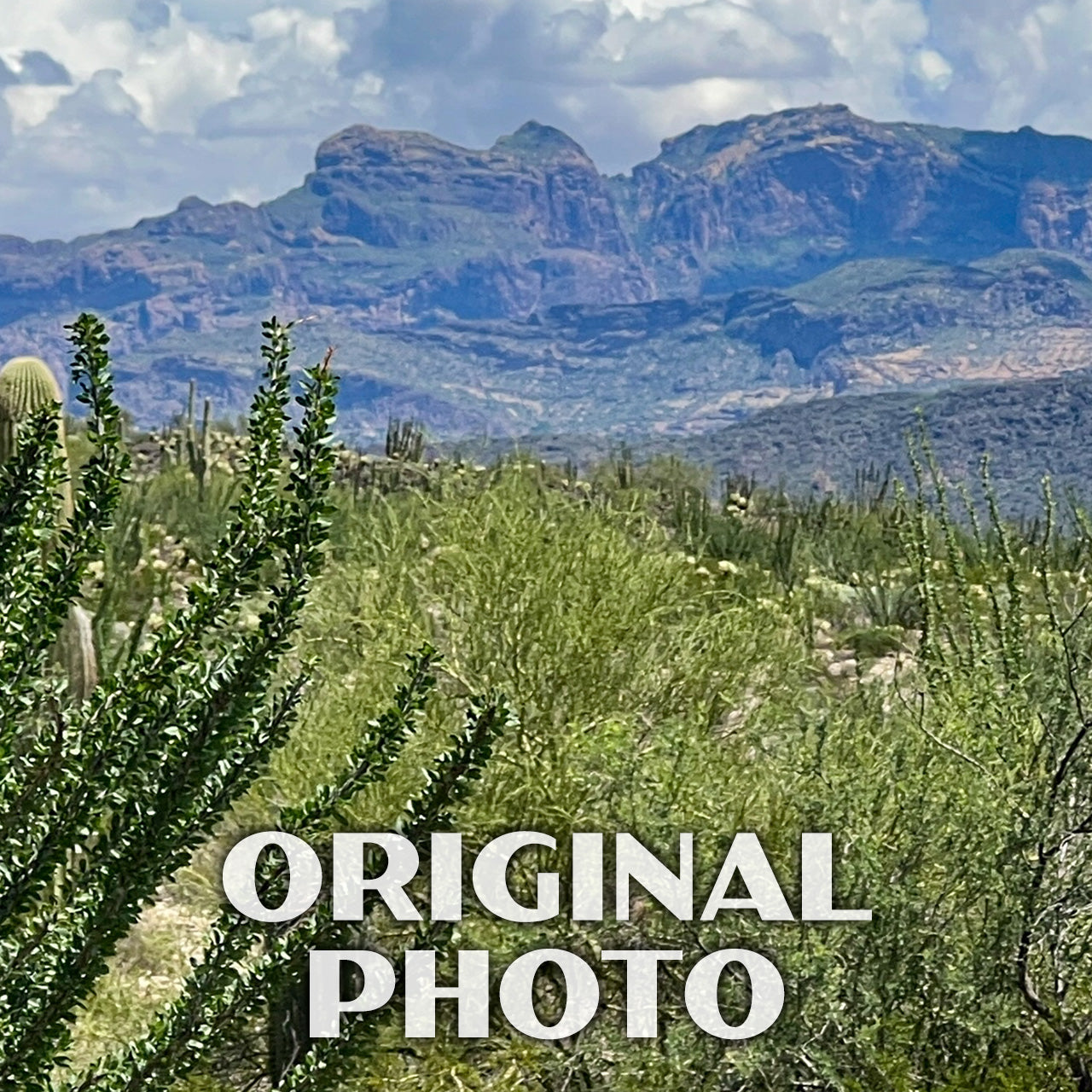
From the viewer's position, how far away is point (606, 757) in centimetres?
457

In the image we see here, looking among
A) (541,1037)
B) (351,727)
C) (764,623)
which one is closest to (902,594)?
(764,623)

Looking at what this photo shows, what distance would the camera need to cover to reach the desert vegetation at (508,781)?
2.95m

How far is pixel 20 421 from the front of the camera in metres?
7.14

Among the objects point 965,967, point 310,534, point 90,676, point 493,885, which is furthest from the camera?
point 90,676

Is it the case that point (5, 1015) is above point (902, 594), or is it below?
below

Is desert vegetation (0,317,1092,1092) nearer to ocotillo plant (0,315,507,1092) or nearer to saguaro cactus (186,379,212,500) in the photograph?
ocotillo plant (0,315,507,1092)

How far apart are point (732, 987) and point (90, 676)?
4.13 metres

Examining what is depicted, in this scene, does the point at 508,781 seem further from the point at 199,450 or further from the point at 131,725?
the point at 199,450

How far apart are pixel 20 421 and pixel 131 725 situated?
4561mm

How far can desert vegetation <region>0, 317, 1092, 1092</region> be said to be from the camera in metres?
2.95

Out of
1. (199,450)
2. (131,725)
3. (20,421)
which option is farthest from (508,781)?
(199,450)

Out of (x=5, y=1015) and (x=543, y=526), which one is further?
(x=543, y=526)

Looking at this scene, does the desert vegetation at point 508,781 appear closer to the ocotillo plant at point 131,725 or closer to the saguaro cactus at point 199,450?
the ocotillo plant at point 131,725

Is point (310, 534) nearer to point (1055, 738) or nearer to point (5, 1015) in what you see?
point (5, 1015)
